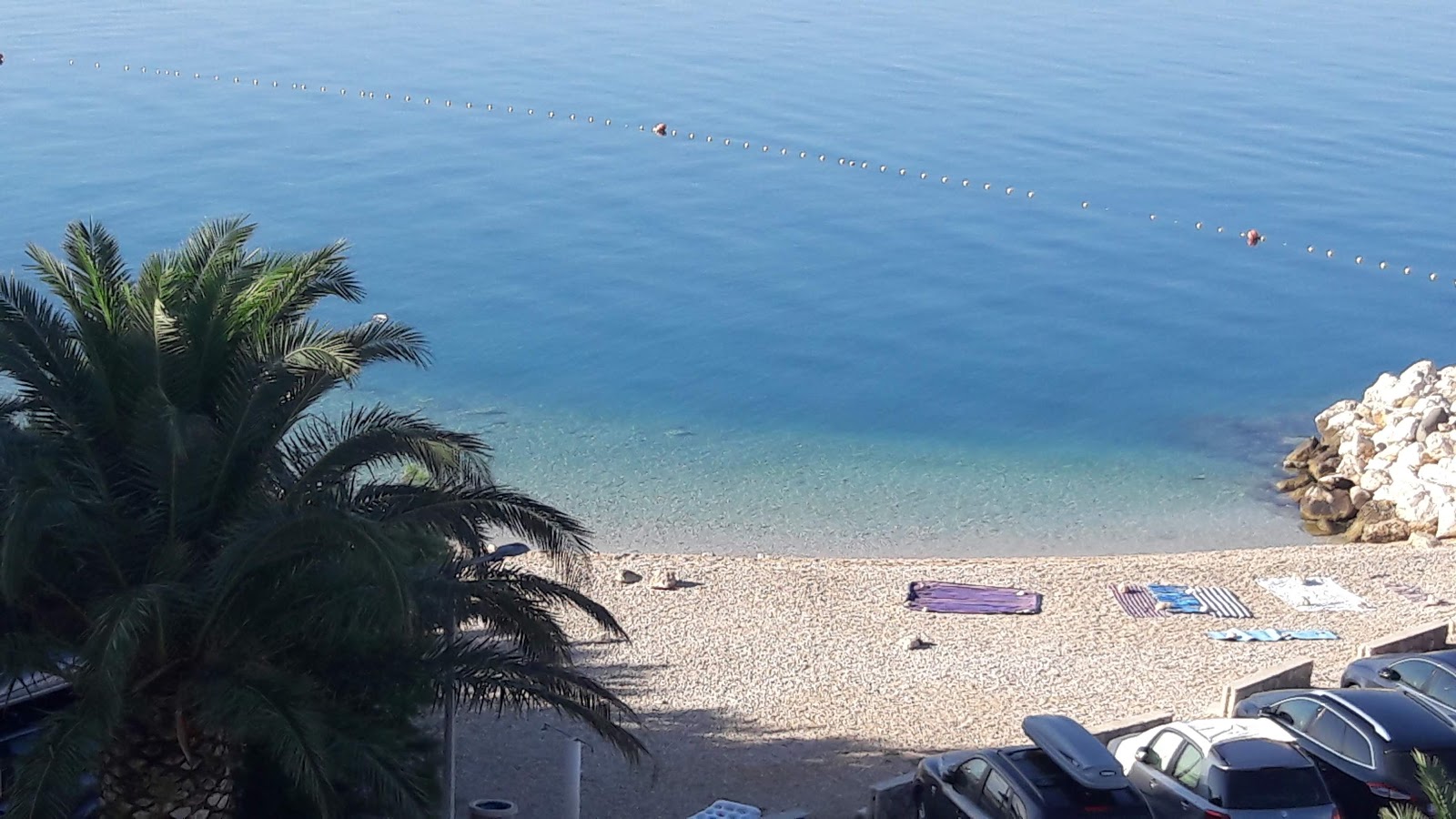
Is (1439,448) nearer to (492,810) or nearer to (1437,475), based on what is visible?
(1437,475)

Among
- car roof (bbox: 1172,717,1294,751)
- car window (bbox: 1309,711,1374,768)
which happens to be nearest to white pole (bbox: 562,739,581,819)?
car roof (bbox: 1172,717,1294,751)

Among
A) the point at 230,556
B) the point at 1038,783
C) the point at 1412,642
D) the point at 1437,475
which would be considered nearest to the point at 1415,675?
the point at 1412,642

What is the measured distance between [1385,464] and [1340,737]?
17123 mm

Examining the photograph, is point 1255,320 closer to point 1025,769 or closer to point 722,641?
point 722,641

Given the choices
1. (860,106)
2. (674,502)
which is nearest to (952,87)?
(860,106)

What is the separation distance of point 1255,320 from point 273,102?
37133 millimetres

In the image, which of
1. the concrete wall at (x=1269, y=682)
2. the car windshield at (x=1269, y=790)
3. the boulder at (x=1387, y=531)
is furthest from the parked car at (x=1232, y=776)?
the boulder at (x=1387, y=531)

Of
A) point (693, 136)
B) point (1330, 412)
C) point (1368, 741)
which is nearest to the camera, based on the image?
point (1368, 741)

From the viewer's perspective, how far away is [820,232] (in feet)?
149

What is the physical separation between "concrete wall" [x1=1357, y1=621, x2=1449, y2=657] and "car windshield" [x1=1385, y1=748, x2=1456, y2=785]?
5.43m

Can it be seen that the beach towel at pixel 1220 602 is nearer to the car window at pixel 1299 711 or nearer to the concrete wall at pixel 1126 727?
the concrete wall at pixel 1126 727

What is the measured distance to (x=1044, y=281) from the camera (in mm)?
42000

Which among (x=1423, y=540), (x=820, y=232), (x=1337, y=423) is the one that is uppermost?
(x=820, y=232)

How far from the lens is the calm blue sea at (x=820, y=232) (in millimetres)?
29656
